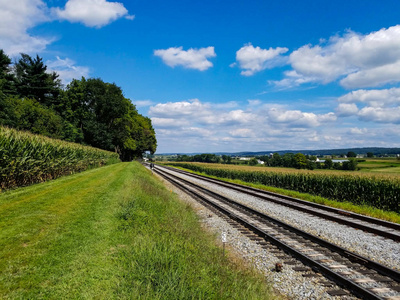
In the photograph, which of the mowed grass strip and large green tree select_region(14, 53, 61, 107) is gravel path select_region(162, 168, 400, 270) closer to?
the mowed grass strip

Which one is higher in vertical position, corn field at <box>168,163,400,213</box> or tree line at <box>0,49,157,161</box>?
tree line at <box>0,49,157,161</box>

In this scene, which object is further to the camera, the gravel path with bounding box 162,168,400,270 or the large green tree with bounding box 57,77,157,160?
the large green tree with bounding box 57,77,157,160

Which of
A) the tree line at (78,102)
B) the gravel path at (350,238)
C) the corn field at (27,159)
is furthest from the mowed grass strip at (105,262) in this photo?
the tree line at (78,102)

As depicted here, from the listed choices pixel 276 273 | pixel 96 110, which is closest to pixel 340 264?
pixel 276 273

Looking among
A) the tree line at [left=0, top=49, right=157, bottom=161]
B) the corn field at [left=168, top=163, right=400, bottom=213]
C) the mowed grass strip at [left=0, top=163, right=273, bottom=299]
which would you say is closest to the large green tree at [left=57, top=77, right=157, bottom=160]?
the tree line at [left=0, top=49, right=157, bottom=161]

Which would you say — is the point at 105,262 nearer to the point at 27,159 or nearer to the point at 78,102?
the point at 27,159

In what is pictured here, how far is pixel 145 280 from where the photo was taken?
424 cm

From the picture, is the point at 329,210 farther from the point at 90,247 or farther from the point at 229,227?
the point at 90,247

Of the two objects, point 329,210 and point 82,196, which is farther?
point 329,210

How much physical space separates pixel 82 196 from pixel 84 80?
202ft

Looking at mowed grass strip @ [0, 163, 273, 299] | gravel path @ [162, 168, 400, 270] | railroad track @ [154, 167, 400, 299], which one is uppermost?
mowed grass strip @ [0, 163, 273, 299]

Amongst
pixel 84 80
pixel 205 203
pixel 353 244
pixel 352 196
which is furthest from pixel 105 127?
pixel 353 244

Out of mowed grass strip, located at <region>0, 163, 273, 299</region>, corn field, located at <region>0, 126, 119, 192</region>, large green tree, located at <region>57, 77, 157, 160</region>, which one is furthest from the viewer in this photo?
large green tree, located at <region>57, 77, 157, 160</region>

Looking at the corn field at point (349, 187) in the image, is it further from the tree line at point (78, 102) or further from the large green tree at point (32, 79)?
the large green tree at point (32, 79)
